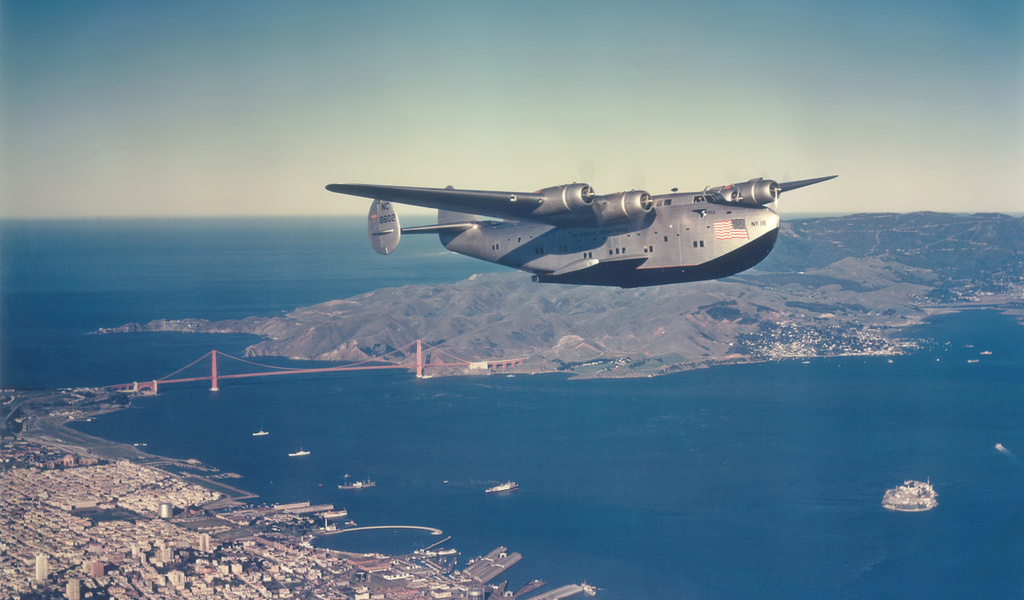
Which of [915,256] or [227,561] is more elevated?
[915,256]

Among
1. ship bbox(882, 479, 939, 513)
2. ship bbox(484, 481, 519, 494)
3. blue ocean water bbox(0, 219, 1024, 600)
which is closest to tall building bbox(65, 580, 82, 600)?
blue ocean water bbox(0, 219, 1024, 600)

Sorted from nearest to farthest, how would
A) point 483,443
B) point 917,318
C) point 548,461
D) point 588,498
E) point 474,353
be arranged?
point 588,498 < point 548,461 < point 483,443 < point 474,353 < point 917,318

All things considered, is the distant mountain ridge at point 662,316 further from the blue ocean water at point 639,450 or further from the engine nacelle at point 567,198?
the engine nacelle at point 567,198

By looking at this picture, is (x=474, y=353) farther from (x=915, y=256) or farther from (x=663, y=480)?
(x=915, y=256)

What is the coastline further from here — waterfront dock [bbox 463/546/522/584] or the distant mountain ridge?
the distant mountain ridge

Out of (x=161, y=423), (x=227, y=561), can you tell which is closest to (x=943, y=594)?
(x=227, y=561)

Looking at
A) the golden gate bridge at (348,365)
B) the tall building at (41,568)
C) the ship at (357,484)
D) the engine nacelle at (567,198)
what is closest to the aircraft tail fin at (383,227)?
the engine nacelle at (567,198)

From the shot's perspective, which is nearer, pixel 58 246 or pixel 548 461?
pixel 548 461

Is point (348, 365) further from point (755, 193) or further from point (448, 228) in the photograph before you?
point (755, 193)

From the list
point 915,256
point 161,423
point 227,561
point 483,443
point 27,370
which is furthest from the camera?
point 915,256
